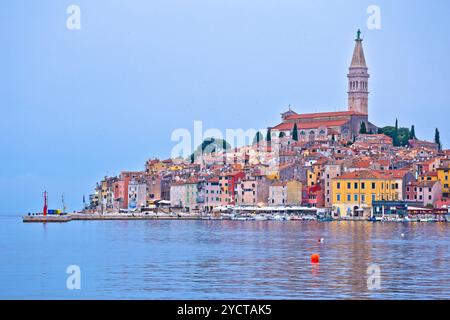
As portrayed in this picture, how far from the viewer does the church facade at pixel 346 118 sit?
88.9 meters

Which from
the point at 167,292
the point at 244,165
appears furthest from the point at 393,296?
the point at 244,165

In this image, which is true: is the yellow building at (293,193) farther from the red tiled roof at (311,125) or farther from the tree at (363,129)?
the red tiled roof at (311,125)

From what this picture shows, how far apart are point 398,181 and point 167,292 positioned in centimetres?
4538

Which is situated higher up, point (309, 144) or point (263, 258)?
point (309, 144)

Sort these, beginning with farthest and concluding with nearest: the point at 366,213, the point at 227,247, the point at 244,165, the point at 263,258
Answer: the point at 244,165 < the point at 366,213 < the point at 227,247 < the point at 263,258

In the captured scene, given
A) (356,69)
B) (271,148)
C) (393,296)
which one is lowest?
(393,296)

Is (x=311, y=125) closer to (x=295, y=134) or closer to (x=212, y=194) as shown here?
(x=295, y=134)

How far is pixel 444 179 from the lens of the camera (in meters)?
63.2

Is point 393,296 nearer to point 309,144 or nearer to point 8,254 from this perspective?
point 8,254

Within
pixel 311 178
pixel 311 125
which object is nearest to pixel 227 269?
pixel 311 178

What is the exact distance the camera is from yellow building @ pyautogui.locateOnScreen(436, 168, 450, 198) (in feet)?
206

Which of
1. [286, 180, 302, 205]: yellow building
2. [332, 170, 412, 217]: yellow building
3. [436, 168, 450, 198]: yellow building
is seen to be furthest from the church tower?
[332, 170, 412, 217]: yellow building

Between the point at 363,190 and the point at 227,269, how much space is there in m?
39.6
